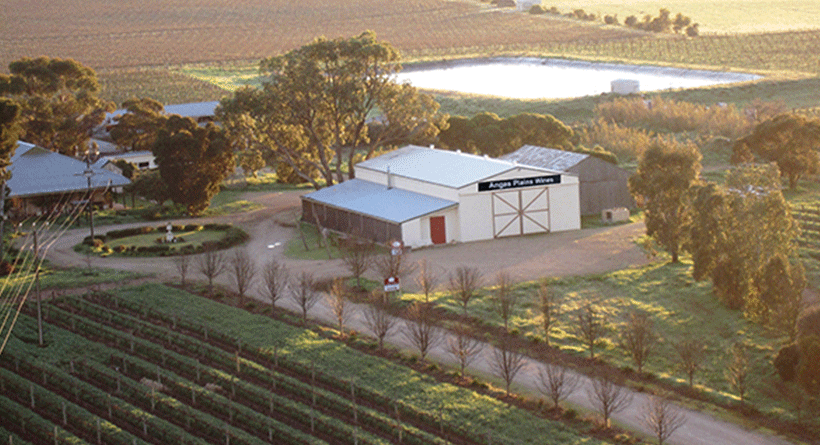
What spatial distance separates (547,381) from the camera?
29.8 m

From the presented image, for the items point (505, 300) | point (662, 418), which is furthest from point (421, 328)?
point (662, 418)

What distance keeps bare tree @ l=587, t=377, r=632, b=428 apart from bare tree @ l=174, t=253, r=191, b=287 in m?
18.8

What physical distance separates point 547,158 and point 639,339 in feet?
88.7

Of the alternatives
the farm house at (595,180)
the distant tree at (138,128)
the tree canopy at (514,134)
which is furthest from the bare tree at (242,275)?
the distant tree at (138,128)

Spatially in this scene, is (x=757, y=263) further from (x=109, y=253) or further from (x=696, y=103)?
(x=696, y=103)

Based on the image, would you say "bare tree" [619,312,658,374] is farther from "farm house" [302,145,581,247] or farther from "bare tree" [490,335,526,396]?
"farm house" [302,145,581,247]

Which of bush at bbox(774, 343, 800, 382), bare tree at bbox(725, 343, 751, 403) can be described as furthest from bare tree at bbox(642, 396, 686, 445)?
bush at bbox(774, 343, 800, 382)

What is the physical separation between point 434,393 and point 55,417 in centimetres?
1005

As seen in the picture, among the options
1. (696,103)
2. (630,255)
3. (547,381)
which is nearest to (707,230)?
(630,255)

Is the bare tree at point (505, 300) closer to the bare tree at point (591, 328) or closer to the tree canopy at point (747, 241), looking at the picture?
the bare tree at point (591, 328)

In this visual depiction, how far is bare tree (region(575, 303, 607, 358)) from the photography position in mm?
31859

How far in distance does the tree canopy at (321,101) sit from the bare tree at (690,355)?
3018cm

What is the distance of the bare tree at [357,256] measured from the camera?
134 ft

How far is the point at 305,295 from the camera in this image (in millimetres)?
36875
